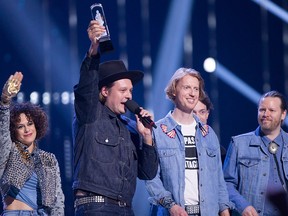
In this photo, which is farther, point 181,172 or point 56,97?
point 56,97

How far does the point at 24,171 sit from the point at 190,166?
3.22 ft

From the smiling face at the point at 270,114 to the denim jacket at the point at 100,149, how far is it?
1.11 metres

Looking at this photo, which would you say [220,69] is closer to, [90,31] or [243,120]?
[243,120]

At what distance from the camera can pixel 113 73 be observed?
12.0ft

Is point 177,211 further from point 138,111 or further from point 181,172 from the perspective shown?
point 138,111

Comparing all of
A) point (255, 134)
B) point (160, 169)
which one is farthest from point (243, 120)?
point (160, 169)

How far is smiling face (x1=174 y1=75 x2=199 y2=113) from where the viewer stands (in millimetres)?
4043

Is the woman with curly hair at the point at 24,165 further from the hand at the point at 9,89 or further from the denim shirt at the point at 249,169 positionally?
the denim shirt at the point at 249,169

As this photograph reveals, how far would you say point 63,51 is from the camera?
7195 millimetres

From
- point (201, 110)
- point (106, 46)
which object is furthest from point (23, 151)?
point (201, 110)

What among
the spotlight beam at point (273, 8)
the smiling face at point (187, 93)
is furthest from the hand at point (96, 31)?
the spotlight beam at point (273, 8)

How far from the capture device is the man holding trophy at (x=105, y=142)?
11.0 ft

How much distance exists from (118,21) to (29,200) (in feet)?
13.1

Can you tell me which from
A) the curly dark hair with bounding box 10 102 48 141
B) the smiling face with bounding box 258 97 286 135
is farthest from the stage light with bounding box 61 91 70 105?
the curly dark hair with bounding box 10 102 48 141
